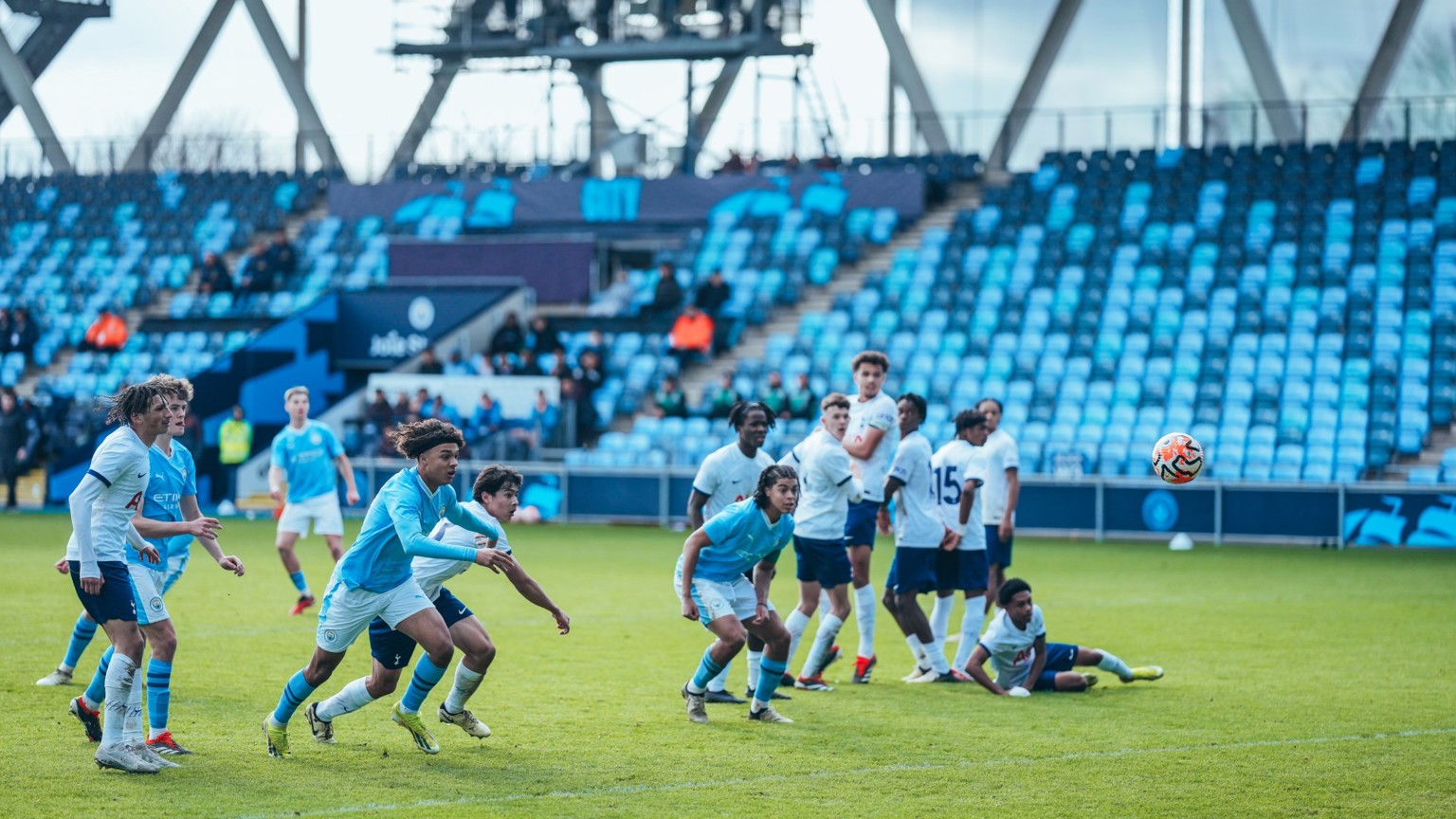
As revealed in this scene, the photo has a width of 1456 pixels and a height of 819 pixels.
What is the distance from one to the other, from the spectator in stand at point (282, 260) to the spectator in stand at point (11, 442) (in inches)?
271

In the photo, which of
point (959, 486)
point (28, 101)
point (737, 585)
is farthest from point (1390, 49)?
point (28, 101)

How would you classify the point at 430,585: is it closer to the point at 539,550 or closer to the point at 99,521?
the point at 99,521

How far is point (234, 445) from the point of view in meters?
27.4

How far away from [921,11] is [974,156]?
13.8ft

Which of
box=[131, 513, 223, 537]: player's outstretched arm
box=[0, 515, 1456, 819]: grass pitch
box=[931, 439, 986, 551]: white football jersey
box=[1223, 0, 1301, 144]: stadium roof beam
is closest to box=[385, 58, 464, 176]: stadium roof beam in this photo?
box=[1223, 0, 1301, 144]: stadium roof beam

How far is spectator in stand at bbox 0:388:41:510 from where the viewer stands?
93.9ft

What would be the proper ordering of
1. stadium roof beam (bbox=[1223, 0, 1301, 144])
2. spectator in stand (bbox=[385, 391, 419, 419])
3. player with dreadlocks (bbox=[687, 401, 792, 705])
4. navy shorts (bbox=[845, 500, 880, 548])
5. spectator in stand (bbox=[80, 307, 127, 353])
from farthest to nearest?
spectator in stand (bbox=[80, 307, 127, 353]), stadium roof beam (bbox=[1223, 0, 1301, 144]), spectator in stand (bbox=[385, 391, 419, 419]), navy shorts (bbox=[845, 500, 880, 548]), player with dreadlocks (bbox=[687, 401, 792, 705])

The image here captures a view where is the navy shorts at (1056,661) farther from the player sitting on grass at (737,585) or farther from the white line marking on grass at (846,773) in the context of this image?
the player sitting on grass at (737,585)

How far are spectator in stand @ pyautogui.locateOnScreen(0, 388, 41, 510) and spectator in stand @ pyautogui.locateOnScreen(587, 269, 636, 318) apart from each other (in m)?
10.3

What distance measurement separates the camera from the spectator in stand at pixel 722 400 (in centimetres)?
2695

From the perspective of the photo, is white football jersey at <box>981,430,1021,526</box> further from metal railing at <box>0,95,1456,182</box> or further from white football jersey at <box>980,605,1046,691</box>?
metal railing at <box>0,95,1456,182</box>

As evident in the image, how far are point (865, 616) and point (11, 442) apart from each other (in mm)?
21873

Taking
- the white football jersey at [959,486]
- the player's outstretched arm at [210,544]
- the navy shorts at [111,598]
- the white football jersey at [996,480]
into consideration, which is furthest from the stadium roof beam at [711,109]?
the navy shorts at [111,598]

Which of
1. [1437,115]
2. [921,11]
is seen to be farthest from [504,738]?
[921,11]
